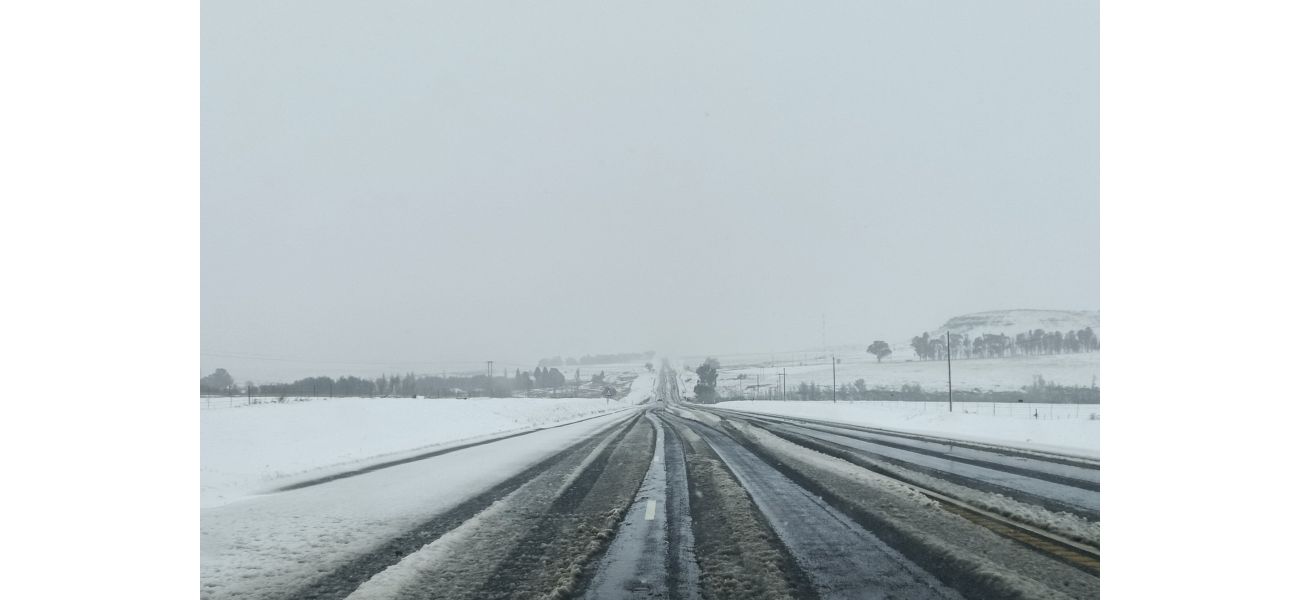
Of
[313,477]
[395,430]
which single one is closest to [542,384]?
[395,430]

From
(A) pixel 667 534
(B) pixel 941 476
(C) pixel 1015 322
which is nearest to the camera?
(A) pixel 667 534

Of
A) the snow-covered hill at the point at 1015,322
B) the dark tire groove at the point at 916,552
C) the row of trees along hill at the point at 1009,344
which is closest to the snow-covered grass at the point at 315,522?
the dark tire groove at the point at 916,552

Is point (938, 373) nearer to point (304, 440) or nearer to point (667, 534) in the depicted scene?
point (304, 440)

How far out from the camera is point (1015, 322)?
143m

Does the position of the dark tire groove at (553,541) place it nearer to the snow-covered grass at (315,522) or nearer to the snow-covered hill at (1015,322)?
the snow-covered grass at (315,522)

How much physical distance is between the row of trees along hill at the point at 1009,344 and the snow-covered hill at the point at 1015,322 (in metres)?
1.63

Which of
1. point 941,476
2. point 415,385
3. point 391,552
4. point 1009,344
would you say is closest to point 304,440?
point 391,552

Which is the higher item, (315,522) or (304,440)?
(315,522)

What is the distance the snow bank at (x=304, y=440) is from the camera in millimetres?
12047

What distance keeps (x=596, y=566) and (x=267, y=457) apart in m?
12.3

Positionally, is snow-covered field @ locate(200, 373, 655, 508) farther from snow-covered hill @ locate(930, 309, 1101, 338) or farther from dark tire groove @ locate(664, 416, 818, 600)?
snow-covered hill @ locate(930, 309, 1101, 338)

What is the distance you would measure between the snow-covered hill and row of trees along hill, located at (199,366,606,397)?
79.2 meters

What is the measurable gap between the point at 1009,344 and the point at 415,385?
10696 centimetres
